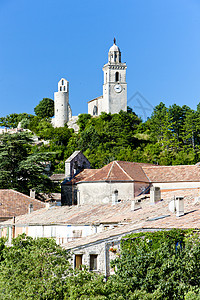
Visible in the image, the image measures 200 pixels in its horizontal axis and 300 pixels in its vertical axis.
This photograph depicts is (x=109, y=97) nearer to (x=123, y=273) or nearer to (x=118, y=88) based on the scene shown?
(x=118, y=88)

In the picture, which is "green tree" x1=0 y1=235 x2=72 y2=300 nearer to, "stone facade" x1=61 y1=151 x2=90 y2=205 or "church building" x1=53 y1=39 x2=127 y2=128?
"stone facade" x1=61 y1=151 x2=90 y2=205

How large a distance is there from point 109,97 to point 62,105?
1449 cm

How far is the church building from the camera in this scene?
4456 inches

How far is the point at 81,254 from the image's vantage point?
2230 cm

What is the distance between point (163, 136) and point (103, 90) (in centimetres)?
2612

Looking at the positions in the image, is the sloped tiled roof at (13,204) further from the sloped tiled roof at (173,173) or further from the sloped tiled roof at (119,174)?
the sloped tiled roof at (173,173)

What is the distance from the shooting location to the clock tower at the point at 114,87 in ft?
370

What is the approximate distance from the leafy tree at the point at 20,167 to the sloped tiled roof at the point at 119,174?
20.8 ft

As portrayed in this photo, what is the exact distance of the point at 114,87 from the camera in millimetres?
114625

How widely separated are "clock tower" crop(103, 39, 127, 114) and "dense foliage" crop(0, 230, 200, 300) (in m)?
92.3

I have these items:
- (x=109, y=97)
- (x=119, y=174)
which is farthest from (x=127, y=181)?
(x=109, y=97)

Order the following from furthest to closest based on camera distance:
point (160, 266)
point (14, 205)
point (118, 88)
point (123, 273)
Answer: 1. point (118, 88)
2. point (14, 205)
3. point (160, 266)
4. point (123, 273)

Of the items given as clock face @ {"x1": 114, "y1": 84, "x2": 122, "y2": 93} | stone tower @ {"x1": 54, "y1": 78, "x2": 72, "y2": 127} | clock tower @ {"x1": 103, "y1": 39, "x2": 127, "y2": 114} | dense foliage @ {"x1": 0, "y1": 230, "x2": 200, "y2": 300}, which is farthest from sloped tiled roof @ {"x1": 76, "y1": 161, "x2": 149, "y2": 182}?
stone tower @ {"x1": 54, "y1": 78, "x2": 72, "y2": 127}

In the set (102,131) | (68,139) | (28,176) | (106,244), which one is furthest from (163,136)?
(106,244)
